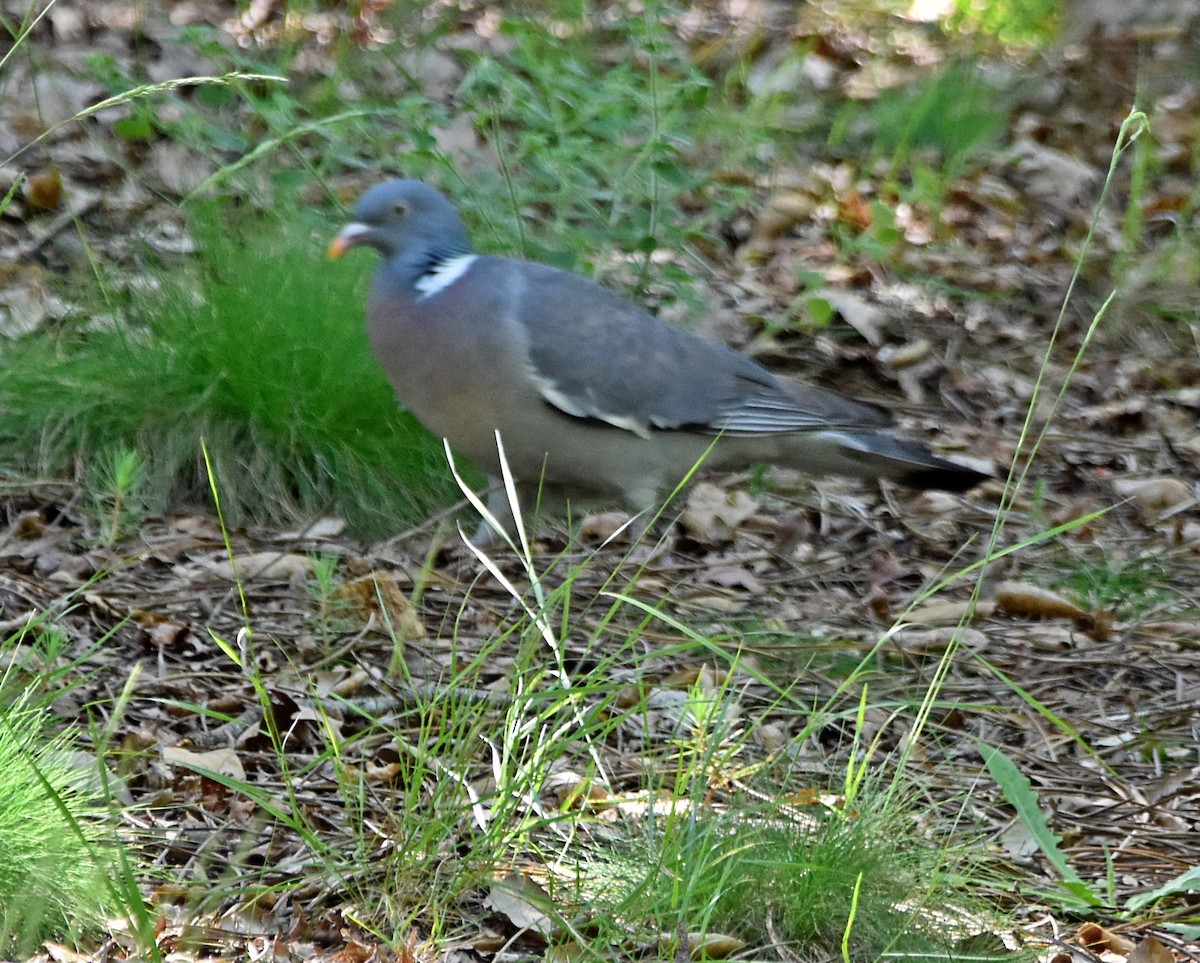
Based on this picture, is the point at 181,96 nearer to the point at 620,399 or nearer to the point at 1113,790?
the point at 620,399

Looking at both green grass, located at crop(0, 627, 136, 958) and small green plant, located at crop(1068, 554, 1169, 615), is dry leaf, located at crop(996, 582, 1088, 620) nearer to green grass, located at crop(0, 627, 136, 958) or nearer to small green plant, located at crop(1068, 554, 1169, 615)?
small green plant, located at crop(1068, 554, 1169, 615)

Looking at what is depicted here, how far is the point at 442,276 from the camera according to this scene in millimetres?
4258

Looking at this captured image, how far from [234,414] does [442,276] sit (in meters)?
0.65

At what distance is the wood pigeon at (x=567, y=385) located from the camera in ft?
13.5

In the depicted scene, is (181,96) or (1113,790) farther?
(181,96)

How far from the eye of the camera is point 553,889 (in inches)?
92.1

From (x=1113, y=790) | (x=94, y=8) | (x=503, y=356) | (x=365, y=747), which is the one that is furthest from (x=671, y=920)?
(x=94, y=8)

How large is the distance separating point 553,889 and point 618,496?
7.36 feet

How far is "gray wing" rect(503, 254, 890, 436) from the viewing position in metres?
4.27

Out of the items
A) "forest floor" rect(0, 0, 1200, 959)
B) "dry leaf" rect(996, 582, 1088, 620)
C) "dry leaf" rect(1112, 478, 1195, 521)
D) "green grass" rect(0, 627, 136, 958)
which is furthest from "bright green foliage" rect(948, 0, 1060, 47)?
"green grass" rect(0, 627, 136, 958)

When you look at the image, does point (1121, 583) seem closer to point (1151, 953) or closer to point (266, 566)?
point (1151, 953)

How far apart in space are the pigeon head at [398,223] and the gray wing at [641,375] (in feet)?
0.72

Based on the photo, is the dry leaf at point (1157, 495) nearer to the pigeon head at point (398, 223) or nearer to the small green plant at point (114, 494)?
the pigeon head at point (398, 223)

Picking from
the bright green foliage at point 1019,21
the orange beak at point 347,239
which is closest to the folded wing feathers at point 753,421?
the orange beak at point 347,239
